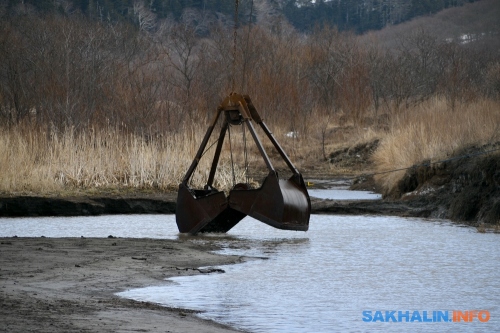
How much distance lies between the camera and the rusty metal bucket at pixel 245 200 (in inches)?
529

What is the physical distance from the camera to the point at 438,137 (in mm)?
21359

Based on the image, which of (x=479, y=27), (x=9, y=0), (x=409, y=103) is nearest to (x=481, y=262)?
(x=409, y=103)

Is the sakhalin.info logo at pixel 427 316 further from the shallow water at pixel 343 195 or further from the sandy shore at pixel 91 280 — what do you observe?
the shallow water at pixel 343 195

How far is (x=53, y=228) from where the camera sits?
15.8 m

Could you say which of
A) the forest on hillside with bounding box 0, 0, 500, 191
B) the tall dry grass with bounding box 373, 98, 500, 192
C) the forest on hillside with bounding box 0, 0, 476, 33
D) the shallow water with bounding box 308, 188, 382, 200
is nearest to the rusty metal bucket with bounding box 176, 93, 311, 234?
the forest on hillside with bounding box 0, 0, 500, 191

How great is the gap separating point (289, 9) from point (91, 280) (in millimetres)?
94533

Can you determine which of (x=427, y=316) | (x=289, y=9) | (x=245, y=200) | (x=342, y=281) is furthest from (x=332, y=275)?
(x=289, y=9)

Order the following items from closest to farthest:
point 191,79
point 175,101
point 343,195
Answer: point 343,195, point 175,101, point 191,79

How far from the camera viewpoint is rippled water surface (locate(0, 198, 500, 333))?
8508 millimetres

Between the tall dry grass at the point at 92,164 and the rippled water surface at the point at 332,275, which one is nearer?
the rippled water surface at the point at 332,275

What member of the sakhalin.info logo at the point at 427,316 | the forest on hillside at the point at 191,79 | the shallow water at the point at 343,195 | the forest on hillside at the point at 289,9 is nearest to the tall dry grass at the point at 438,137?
the shallow water at the point at 343,195

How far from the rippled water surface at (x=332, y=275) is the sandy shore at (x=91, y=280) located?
1.26 feet

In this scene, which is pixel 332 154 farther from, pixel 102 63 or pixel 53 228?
pixel 53 228

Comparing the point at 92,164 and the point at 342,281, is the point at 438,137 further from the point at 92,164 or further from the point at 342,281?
the point at 342,281
